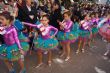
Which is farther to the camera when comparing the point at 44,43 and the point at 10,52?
the point at 44,43

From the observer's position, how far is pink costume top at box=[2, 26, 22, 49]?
5391 millimetres

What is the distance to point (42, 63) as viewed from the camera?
6.76 metres

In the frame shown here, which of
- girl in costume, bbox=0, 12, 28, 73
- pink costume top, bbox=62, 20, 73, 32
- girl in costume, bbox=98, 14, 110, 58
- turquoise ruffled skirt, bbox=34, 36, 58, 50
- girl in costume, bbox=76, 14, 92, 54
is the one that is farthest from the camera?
girl in costume, bbox=76, 14, 92, 54

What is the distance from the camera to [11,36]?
17.8 ft

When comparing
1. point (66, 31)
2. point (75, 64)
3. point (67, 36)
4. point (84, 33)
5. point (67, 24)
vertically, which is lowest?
point (75, 64)

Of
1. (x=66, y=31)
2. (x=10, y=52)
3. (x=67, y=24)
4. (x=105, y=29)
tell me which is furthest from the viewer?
(x=105, y=29)

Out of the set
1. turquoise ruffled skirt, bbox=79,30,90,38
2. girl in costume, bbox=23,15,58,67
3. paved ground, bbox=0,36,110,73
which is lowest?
paved ground, bbox=0,36,110,73

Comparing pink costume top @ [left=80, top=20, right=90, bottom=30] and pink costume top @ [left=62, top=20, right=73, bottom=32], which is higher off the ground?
pink costume top @ [left=62, top=20, right=73, bottom=32]

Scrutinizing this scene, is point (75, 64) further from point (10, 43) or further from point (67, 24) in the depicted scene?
point (10, 43)

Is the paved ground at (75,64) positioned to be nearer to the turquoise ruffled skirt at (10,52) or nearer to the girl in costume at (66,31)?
the girl in costume at (66,31)

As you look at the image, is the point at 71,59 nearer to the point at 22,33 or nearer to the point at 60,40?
the point at 60,40

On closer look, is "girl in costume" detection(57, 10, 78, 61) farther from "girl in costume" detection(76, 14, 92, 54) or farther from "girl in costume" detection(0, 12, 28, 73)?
"girl in costume" detection(0, 12, 28, 73)

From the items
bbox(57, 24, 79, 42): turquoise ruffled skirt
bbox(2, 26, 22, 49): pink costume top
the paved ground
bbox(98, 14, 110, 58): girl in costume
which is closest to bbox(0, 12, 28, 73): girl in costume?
bbox(2, 26, 22, 49): pink costume top

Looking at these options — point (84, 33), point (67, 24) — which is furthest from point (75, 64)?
point (67, 24)
